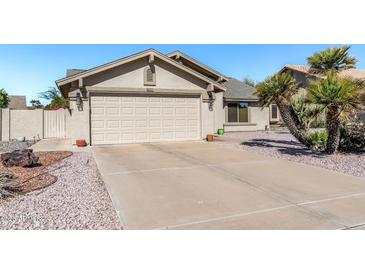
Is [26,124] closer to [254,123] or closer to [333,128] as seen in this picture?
[254,123]

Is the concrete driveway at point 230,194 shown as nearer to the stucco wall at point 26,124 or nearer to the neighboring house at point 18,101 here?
the stucco wall at point 26,124

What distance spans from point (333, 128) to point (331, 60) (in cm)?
311

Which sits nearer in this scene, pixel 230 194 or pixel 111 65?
pixel 230 194

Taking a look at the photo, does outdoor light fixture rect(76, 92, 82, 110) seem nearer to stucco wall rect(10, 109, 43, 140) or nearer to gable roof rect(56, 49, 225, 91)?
gable roof rect(56, 49, 225, 91)

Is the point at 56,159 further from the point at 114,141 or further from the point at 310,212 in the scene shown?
the point at 310,212

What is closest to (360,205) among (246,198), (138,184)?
(246,198)

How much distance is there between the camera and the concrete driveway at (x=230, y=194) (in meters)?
3.82

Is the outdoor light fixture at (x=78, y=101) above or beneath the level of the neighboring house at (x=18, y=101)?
beneath

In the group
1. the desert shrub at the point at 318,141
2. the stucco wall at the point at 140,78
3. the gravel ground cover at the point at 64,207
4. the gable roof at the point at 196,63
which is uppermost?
the gable roof at the point at 196,63

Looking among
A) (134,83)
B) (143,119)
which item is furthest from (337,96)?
(134,83)

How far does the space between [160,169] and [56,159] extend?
142 inches

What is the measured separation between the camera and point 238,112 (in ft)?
67.7

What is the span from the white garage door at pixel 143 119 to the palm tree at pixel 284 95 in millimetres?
4404

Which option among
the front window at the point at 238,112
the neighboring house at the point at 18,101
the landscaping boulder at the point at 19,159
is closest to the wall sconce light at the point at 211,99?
the front window at the point at 238,112
